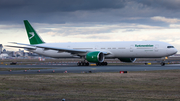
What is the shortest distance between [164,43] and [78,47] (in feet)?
59.1

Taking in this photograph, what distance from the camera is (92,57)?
4959 centimetres

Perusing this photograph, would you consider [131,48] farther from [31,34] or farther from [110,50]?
[31,34]

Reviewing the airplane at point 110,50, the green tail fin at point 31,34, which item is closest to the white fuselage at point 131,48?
the airplane at point 110,50

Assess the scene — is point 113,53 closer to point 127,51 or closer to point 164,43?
point 127,51

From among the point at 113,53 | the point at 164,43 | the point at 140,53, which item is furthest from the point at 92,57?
the point at 164,43

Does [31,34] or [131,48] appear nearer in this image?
[131,48]

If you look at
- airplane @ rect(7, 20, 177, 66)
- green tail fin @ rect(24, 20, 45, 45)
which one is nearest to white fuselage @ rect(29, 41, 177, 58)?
airplane @ rect(7, 20, 177, 66)

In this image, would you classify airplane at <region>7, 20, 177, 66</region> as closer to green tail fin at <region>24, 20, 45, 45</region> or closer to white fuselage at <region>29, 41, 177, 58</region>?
white fuselage at <region>29, 41, 177, 58</region>

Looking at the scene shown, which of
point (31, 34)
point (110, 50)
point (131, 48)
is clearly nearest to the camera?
point (131, 48)

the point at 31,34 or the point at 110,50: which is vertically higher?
the point at 31,34

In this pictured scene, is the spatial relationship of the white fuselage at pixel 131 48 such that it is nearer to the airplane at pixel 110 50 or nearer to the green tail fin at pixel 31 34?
the airplane at pixel 110 50

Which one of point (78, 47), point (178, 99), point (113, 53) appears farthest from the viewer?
point (78, 47)

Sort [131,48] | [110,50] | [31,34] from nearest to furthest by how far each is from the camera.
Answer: [131,48] < [110,50] < [31,34]

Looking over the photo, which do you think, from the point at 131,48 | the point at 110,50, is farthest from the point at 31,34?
the point at 131,48
